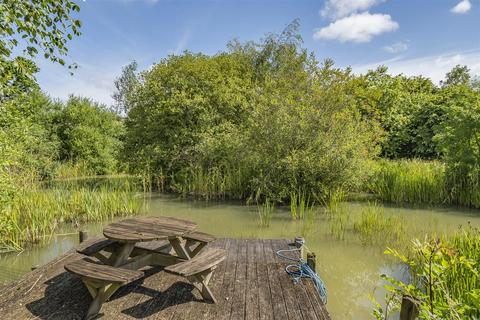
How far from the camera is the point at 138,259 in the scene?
3523mm

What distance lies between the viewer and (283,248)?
4.74 m

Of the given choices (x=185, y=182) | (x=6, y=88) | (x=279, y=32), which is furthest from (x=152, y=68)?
(x=6, y=88)

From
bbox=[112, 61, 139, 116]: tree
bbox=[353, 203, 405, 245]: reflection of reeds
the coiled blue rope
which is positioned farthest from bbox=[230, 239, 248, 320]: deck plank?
bbox=[112, 61, 139, 116]: tree

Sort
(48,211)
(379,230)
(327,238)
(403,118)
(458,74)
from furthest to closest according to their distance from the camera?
(458,74) → (403,118) → (48,211) → (327,238) → (379,230)

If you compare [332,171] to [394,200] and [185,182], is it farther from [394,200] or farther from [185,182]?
[185,182]

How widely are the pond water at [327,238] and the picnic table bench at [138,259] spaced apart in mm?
1726

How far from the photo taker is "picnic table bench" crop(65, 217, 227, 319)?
9.18 ft

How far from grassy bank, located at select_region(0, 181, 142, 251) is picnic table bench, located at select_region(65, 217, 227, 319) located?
108 inches

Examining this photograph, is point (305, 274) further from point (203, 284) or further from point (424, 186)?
point (424, 186)

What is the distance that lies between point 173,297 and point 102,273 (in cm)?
75

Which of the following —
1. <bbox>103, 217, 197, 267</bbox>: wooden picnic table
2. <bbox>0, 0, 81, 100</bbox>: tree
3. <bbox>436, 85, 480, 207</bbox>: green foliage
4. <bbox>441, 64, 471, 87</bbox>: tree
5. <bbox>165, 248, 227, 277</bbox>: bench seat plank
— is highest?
<bbox>441, 64, 471, 87</bbox>: tree

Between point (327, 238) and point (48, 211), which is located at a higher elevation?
point (48, 211)

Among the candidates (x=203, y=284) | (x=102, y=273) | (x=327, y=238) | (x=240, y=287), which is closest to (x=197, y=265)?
(x=203, y=284)

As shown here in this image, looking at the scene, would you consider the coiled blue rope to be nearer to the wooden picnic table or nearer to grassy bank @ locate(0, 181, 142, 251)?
the wooden picnic table
